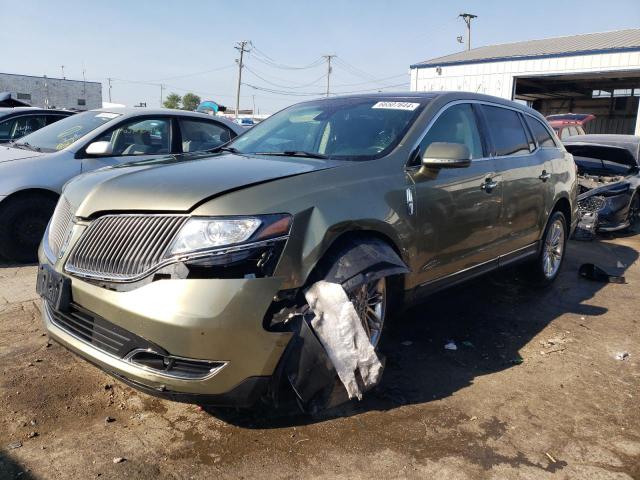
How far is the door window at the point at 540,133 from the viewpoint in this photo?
5246 millimetres

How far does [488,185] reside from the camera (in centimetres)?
415

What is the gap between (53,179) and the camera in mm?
5613

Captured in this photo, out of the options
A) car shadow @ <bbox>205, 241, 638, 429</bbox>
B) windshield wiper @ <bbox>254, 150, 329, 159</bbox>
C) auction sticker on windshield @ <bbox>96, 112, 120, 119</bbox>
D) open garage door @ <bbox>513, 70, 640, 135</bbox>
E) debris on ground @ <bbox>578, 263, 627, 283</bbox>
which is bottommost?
car shadow @ <bbox>205, 241, 638, 429</bbox>

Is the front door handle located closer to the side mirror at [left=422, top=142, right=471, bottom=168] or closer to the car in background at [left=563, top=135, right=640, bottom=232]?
the side mirror at [left=422, top=142, right=471, bottom=168]

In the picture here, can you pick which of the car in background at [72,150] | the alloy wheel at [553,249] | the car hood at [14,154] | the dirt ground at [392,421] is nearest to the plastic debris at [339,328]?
the dirt ground at [392,421]

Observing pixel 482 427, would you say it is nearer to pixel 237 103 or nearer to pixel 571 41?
pixel 571 41

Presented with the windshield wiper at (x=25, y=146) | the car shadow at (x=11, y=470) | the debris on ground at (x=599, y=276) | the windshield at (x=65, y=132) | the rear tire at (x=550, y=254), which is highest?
the windshield at (x=65, y=132)

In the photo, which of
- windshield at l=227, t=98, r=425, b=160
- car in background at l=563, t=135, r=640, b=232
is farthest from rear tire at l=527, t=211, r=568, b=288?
car in background at l=563, t=135, r=640, b=232

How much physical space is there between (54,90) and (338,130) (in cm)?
5402

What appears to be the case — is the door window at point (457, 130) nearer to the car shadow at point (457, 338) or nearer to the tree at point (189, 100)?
the car shadow at point (457, 338)

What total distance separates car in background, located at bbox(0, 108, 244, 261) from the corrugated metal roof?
68.8 ft

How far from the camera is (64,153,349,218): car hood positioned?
260cm

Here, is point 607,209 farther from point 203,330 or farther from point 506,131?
point 203,330

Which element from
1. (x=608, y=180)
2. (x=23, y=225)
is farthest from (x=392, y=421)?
(x=608, y=180)
